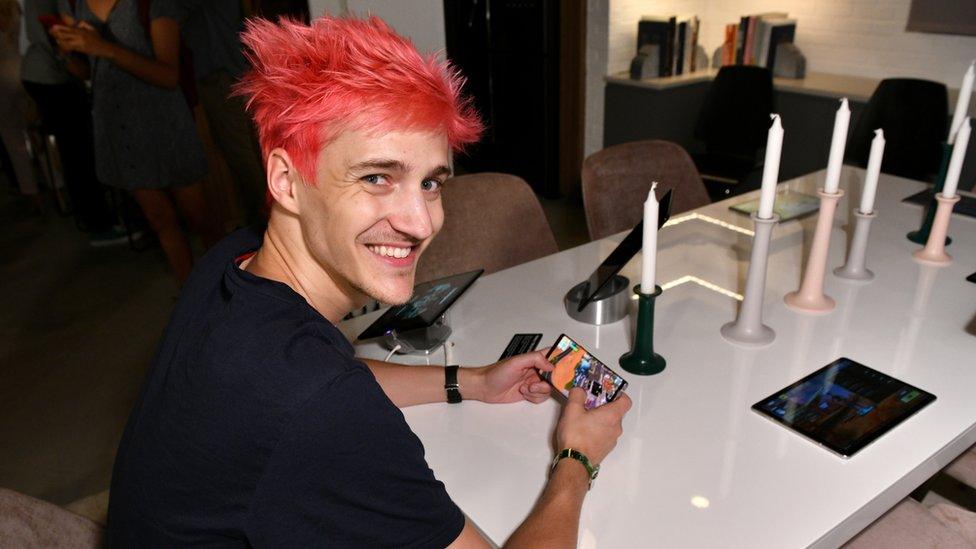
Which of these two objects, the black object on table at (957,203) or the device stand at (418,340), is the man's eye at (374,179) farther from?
the black object on table at (957,203)

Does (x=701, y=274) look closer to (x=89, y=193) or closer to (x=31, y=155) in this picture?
(x=89, y=193)

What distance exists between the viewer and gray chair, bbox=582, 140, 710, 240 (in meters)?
2.12

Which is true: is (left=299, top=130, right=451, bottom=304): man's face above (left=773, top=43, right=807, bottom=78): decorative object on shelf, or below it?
above

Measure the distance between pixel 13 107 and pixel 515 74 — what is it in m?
3.04

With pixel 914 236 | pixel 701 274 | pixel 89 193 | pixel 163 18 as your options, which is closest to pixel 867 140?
pixel 914 236

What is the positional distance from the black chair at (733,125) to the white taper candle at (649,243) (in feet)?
8.10

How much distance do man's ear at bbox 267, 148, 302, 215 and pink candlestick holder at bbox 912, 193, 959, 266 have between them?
1.46 m

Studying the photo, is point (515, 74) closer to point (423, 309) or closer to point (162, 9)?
point (162, 9)

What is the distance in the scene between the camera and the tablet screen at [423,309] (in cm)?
135

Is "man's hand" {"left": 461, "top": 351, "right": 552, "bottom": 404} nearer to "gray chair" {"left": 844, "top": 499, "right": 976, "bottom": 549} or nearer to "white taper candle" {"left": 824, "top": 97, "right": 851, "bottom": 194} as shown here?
"gray chair" {"left": 844, "top": 499, "right": 976, "bottom": 549}

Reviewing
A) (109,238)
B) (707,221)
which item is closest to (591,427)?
(707,221)

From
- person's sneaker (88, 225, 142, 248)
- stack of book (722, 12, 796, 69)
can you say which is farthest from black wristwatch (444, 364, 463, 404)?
stack of book (722, 12, 796, 69)

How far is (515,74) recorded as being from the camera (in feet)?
14.6

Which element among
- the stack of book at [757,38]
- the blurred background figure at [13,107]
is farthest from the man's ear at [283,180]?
the stack of book at [757,38]
